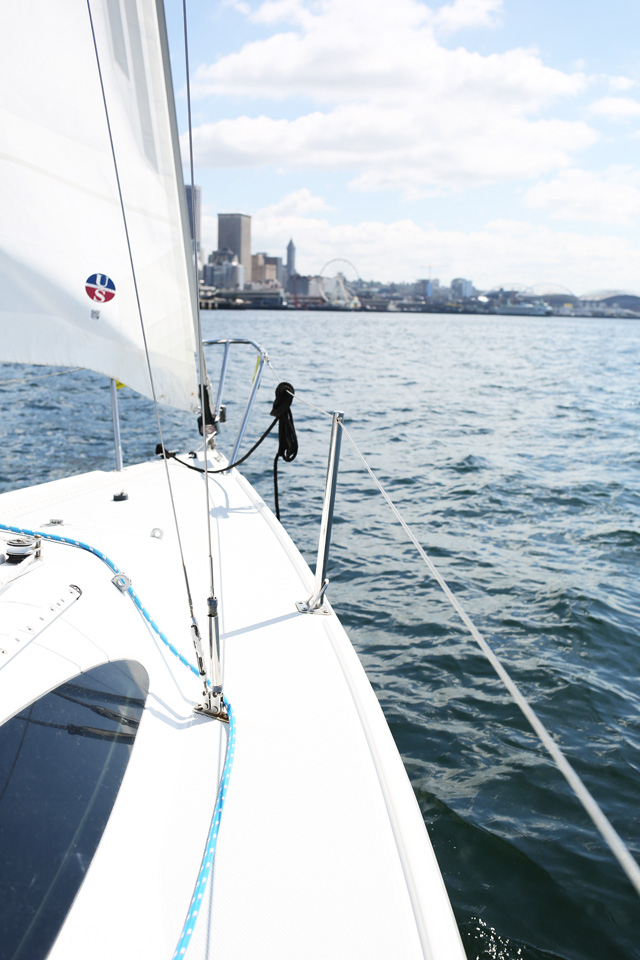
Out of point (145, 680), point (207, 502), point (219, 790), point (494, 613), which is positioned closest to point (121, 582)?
point (145, 680)

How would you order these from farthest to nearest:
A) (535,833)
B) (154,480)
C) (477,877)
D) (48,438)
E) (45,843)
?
(48,438), (154,480), (535,833), (477,877), (45,843)

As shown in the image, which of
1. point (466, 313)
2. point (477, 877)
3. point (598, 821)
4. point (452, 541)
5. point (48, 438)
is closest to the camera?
point (598, 821)

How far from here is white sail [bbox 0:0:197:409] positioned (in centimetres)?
214

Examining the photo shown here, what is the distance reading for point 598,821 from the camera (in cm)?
110

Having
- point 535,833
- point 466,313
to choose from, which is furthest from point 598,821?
point 466,313

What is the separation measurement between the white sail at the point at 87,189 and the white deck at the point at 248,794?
0.84 m

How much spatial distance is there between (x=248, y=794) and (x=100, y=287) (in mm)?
1783

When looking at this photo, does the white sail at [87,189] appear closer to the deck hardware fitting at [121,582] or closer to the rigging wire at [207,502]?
the rigging wire at [207,502]

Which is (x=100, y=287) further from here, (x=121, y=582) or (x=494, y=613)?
(x=494, y=613)

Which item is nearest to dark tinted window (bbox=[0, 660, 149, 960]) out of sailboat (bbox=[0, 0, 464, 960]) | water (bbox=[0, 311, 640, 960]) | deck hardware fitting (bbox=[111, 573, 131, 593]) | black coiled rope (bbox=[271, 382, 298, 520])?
sailboat (bbox=[0, 0, 464, 960])

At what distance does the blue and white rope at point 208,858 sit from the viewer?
1.21 metres

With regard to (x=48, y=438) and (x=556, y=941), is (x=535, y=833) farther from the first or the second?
(x=48, y=438)

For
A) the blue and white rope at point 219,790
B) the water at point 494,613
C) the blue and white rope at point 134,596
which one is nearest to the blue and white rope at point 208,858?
the blue and white rope at point 219,790

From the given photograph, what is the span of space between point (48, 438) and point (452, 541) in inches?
258
